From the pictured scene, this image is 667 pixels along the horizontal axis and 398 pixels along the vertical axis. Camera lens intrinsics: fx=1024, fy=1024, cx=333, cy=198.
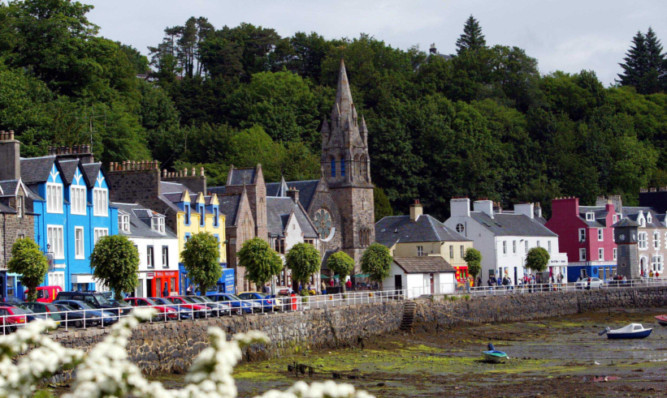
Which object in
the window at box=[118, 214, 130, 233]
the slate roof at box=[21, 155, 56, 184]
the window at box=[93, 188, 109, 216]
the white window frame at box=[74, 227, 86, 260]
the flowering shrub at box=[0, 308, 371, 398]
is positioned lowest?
the flowering shrub at box=[0, 308, 371, 398]

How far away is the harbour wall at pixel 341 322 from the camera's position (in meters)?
34.4

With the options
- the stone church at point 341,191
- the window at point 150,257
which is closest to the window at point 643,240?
the stone church at point 341,191

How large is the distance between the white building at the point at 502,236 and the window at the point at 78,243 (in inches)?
1526

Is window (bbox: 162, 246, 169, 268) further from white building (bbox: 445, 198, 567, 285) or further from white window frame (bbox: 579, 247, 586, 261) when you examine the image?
white window frame (bbox: 579, 247, 586, 261)

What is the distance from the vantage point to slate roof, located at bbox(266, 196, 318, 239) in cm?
6724

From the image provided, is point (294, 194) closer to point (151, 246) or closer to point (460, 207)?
point (460, 207)

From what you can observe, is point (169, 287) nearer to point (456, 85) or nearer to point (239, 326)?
point (239, 326)

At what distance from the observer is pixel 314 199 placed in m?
75.2

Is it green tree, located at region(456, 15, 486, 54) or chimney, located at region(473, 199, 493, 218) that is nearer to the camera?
chimney, located at region(473, 199, 493, 218)

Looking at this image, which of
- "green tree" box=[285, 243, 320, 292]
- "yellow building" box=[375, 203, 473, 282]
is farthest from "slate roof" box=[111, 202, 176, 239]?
"yellow building" box=[375, 203, 473, 282]

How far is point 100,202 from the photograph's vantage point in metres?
50.3

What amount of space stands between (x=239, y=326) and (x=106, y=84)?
54.6m

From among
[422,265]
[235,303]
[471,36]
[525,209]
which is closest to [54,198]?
[235,303]

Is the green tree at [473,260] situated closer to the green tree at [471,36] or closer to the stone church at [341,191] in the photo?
Answer: the stone church at [341,191]
